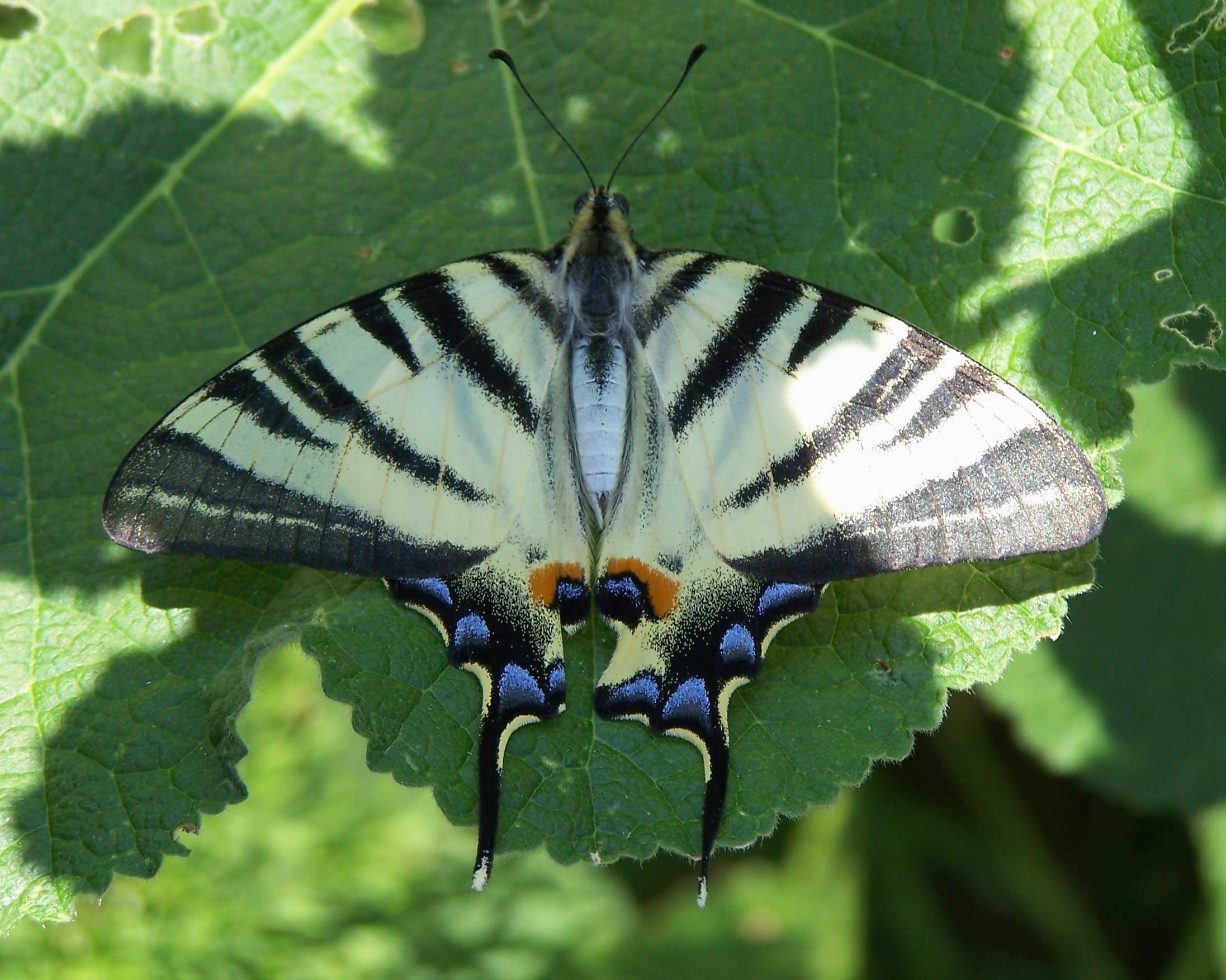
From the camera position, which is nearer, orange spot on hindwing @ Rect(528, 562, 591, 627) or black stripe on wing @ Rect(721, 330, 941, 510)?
black stripe on wing @ Rect(721, 330, 941, 510)

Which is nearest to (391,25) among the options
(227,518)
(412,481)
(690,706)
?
(412,481)

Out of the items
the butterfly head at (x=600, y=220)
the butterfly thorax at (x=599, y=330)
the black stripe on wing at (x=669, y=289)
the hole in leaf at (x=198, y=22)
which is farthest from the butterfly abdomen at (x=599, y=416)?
the hole in leaf at (x=198, y=22)

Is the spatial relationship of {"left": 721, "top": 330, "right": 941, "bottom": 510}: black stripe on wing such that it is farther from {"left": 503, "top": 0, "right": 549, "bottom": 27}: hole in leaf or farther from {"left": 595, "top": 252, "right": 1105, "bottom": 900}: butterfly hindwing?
{"left": 503, "top": 0, "right": 549, "bottom": 27}: hole in leaf

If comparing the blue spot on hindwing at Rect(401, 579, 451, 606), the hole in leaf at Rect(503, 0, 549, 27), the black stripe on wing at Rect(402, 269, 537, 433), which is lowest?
the blue spot on hindwing at Rect(401, 579, 451, 606)

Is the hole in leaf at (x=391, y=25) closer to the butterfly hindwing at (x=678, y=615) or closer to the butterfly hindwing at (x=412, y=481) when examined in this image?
the butterfly hindwing at (x=412, y=481)

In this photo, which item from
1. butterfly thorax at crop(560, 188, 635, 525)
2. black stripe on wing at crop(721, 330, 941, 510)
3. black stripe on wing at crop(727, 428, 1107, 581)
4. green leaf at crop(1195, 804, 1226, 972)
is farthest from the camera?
green leaf at crop(1195, 804, 1226, 972)

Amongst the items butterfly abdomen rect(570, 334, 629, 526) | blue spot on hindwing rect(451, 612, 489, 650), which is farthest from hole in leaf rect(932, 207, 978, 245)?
blue spot on hindwing rect(451, 612, 489, 650)

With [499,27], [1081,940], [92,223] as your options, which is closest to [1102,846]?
[1081,940]
